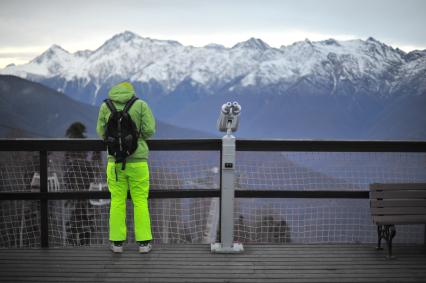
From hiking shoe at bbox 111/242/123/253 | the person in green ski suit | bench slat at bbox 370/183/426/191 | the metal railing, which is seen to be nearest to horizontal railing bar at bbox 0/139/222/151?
the metal railing

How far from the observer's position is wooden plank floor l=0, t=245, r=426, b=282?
501 centimetres

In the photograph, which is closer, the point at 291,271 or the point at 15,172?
the point at 291,271

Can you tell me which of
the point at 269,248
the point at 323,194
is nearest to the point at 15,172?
the point at 269,248

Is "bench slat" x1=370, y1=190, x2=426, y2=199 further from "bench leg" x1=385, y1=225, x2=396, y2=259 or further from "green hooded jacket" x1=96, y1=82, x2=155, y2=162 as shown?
"green hooded jacket" x1=96, y1=82, x2=155, y2=162

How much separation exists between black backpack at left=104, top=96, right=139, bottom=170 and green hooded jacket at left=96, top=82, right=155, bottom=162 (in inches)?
1.9

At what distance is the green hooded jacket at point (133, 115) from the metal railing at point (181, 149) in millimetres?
313

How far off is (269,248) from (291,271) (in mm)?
752

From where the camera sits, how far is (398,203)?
19.4 feet

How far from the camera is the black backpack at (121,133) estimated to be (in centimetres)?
538

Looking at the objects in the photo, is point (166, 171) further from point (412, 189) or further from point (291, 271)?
point (412, 189)

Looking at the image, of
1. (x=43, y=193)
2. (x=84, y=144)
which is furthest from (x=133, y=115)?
(x=43, y=193)

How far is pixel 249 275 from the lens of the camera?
16.7 feet

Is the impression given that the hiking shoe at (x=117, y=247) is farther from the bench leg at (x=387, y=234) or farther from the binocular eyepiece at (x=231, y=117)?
the bench leg at (x=387, y=234)

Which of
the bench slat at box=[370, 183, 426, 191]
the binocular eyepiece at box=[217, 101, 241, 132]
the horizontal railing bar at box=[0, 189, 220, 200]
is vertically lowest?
the horizontal railing bar at box=[0, 189, 220, 200]
